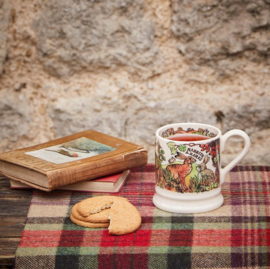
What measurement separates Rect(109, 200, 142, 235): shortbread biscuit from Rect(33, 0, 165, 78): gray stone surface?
21.4 inches

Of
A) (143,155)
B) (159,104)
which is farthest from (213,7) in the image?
(143,155)

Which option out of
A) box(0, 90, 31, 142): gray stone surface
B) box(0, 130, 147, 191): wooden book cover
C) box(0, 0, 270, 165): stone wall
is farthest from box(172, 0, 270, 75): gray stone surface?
box(0, 90, 31, 142): gray stone surface

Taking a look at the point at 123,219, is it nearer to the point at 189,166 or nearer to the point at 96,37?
the point at 189,166

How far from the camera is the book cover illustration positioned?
1021 mm

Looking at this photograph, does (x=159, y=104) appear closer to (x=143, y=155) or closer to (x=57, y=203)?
(x=143, y=155)

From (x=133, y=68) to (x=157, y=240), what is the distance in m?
0.64

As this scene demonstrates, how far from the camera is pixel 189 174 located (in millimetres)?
884

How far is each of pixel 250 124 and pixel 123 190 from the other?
1.61ft

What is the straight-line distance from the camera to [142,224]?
87 cm

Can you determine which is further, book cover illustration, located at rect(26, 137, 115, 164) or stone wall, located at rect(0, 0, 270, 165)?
stone wall, located at rect(0, 0, 270, 165)

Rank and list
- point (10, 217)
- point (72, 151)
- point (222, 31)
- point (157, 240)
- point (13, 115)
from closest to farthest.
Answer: point (157, 240), point (10, 217), point (72, 151), point (222, 31), point (13, 115)

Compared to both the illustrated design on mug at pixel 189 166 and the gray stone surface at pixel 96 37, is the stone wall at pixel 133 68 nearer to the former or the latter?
the gray stone surface at pixel 96 37

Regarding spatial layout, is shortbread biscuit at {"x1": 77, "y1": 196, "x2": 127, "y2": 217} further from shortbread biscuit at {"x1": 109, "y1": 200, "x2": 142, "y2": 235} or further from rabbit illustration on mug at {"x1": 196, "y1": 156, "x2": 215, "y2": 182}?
rabbit illustration on mug at {"x1": 196, "y1": 156, "x2": 215, "y2": 182}

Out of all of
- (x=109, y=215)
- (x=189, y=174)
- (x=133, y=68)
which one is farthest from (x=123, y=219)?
(x=133, y=68)
